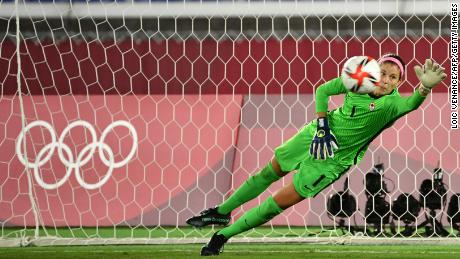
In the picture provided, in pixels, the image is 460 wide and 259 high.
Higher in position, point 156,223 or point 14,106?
point 14,106

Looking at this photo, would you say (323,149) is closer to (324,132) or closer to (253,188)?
(324,132)

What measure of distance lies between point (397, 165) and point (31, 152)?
2.96 m

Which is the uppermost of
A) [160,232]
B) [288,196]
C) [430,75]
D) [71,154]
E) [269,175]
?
[430,75]

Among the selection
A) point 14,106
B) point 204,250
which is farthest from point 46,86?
point 204,250

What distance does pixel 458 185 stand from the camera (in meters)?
6.49

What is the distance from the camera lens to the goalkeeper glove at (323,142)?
4422 mm

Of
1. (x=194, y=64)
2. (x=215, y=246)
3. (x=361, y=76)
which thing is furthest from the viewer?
(x=194, y=64)

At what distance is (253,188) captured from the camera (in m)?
4.73

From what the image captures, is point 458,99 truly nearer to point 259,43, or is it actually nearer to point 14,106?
point 259,43

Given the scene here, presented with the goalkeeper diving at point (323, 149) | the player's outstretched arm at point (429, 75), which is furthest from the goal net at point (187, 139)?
the player's outstretched arm at point (429, 75)

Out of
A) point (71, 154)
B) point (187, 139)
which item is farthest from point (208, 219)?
point (71, 154)

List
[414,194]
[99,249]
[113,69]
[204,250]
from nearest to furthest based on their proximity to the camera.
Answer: [204,250]
[99,249]
[414,194]
[113,69]

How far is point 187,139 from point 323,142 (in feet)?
8.00

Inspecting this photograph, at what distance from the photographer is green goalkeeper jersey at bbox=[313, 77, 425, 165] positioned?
14.8ft
